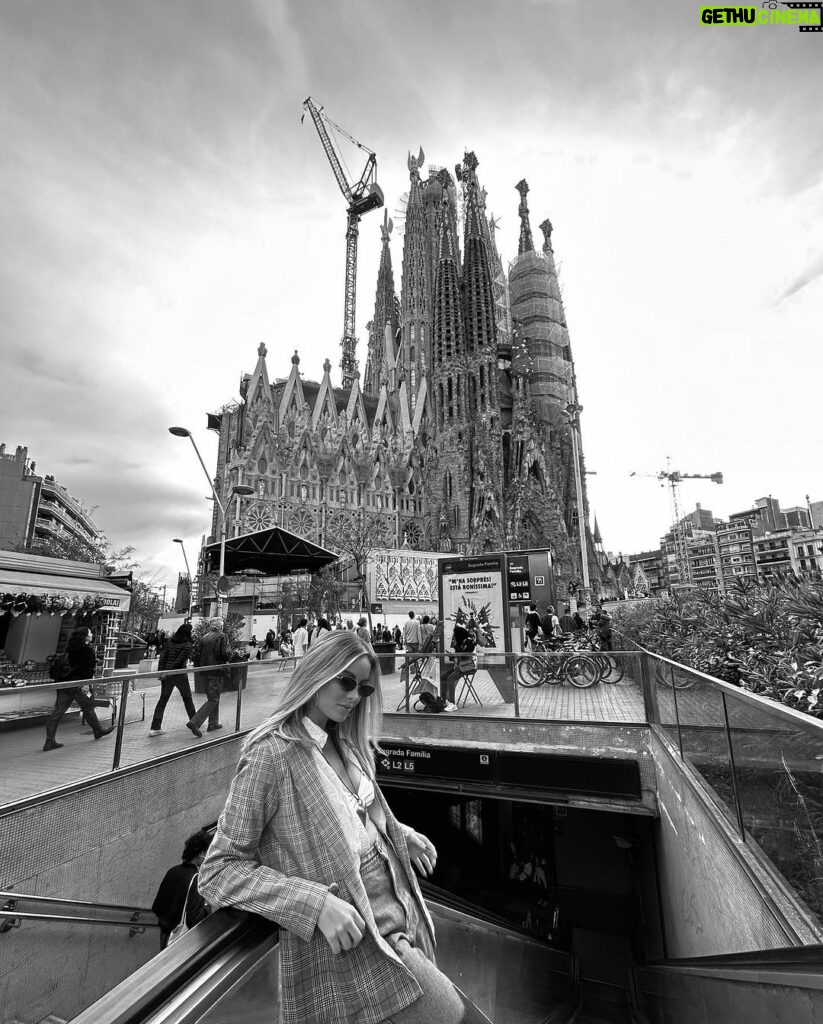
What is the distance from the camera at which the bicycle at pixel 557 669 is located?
8.26m

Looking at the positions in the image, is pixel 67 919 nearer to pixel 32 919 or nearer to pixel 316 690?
pixel 32 919

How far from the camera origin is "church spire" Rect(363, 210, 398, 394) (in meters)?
71.9

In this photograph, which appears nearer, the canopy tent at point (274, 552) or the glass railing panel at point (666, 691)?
the glass railing panel at point (666, 691)

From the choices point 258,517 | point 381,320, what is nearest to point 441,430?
point 258,517

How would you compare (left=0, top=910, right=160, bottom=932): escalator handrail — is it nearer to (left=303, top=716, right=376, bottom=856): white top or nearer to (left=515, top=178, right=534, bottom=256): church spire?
(left=303, top=716, right=376, bottom=856): white top

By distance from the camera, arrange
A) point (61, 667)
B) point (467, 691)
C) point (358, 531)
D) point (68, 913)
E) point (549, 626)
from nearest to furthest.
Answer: point (68, 913)
point (61, 667)
point (467, 691)
point (549, 626)
point (358, 531)

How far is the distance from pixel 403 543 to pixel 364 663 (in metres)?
49.1

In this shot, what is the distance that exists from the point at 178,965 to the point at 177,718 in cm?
536

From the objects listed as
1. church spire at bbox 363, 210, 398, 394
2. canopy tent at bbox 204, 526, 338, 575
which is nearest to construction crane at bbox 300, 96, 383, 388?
church spire at bbox 363, 210, 398, 394

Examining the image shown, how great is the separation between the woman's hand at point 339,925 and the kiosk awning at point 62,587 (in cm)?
1054

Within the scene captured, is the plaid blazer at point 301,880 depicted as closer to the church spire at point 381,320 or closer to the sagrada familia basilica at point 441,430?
the sagrada familia basilica at point 441,430

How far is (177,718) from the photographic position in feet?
19.0

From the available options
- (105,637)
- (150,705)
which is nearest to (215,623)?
(150,705)

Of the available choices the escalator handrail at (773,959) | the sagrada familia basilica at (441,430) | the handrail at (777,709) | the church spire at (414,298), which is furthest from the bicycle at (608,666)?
the church spire at (414,298)
